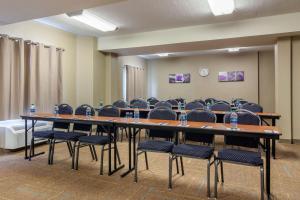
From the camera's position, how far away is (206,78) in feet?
29.4

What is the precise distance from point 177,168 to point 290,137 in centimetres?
348

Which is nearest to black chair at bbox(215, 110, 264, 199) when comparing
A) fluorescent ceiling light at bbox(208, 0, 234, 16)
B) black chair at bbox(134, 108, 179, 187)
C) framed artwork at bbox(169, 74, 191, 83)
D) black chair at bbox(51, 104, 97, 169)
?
black chair at bbox(134, 108, 179, 187)

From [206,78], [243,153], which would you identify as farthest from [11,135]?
[206,78]

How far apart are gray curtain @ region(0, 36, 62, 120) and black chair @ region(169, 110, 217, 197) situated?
3606 mm

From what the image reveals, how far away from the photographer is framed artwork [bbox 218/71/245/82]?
27.7 ft

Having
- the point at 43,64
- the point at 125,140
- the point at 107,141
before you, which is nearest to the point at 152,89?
the point at 125,140

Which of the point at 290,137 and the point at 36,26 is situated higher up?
the point at 36,26

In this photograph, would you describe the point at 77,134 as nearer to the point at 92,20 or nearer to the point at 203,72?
the point at 92,20

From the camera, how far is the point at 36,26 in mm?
5121

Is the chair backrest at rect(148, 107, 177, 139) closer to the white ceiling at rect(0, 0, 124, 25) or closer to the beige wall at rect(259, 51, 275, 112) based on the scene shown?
the white ceiling at rect(0, 0, 124, 25)

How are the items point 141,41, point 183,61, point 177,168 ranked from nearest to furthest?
point 177,168, point 141,41, point 183,61

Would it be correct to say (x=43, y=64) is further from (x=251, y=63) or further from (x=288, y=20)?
(x=251, y=63)

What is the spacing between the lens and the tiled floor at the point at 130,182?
2551 mm

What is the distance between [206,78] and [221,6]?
202 inches
